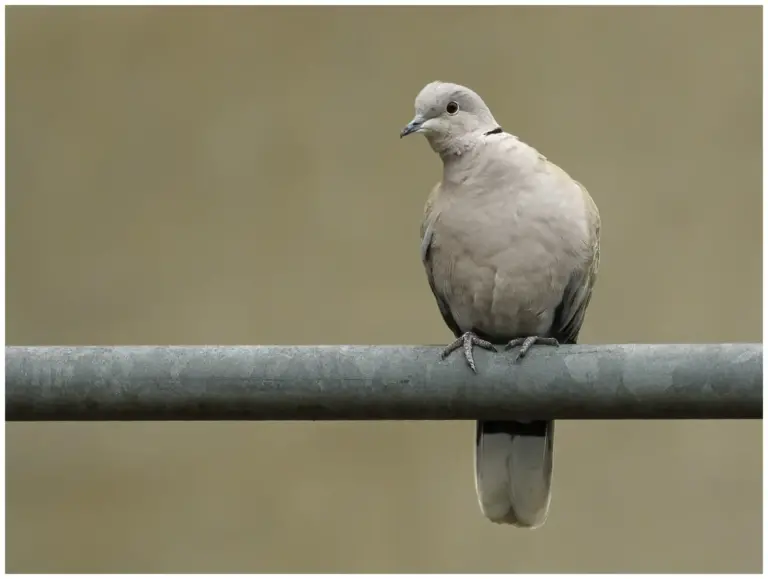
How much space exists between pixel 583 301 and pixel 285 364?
1.98 feet

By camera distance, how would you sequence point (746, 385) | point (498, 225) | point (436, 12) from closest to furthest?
point (746, 385)
point (498, 225)
point (436, 12)

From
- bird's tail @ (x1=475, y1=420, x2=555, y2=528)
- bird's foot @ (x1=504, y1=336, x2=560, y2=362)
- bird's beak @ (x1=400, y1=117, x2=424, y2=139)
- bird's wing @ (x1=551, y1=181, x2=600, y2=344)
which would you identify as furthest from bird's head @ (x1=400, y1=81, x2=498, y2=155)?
bird's tail @ (x1=475, y1=420, x2=555, y2=528)

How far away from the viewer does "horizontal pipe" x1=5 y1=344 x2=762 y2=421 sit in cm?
106

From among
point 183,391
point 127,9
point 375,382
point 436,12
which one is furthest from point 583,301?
point 127,9

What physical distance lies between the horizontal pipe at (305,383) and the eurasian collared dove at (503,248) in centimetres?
29

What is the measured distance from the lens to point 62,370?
1.07 meters

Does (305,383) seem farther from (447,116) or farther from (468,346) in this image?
(447,116)

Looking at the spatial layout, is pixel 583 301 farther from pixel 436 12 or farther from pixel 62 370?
pixel 436 12

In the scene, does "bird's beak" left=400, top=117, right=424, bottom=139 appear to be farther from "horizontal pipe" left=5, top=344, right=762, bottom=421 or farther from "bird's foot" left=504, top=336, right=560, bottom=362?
"horizontal pipe" left=5, top=344, right=762, bottom=421

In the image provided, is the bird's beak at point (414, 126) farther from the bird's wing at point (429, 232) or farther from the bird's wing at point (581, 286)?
the bird's wing at point (581, 286)

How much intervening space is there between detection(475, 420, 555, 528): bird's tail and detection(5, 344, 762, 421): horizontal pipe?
0.44 metres

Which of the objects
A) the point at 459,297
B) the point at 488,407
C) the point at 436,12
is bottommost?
the point at 488,407

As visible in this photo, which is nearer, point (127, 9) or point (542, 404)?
point (542, 404)

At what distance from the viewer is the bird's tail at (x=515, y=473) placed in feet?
4.99
